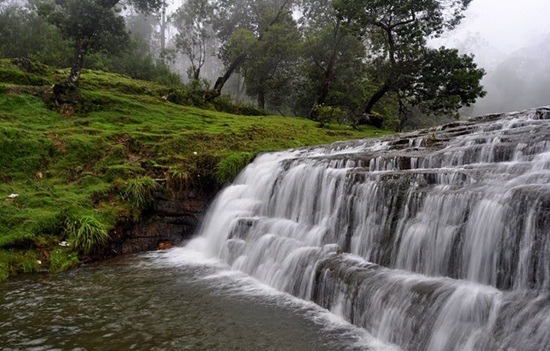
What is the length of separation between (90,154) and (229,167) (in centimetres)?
427

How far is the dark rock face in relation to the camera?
9.84 meters

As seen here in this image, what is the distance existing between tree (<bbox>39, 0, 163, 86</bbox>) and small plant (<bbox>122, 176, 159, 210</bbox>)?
7451 mm

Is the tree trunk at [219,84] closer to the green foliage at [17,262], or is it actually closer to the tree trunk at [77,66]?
the tree trunk at [77,66]

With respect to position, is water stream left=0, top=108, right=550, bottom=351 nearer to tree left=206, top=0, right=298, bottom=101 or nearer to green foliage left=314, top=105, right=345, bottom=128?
green foliage left=314, top=105, right=345, bottom=128

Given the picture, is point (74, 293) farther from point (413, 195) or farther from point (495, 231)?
point (495, 231)

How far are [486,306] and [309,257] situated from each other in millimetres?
3112

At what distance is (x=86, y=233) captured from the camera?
8.81 m

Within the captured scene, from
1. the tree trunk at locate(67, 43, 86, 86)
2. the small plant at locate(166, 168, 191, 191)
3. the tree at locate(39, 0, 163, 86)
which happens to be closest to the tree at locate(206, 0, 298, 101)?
the tree at locate(39, 0, 163, 86)

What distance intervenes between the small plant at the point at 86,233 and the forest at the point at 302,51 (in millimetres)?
8720

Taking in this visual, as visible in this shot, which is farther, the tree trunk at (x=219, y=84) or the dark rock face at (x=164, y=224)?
the tree trunk at (x=219, y=84)

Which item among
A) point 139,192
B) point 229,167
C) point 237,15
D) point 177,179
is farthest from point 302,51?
point 139,192

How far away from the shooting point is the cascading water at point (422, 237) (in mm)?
4297

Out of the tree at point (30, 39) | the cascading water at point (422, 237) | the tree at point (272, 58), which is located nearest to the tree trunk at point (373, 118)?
the tree at point (272, 58)

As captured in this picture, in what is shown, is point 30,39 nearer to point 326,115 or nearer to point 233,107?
point 233,107
